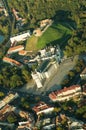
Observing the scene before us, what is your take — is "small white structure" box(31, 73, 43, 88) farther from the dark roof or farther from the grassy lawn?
the grassy lawn

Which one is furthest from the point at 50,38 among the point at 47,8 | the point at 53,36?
the point at 47,8

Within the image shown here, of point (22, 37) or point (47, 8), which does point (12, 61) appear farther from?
point (47, 8)

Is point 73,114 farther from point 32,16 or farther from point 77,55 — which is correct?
point 32,16

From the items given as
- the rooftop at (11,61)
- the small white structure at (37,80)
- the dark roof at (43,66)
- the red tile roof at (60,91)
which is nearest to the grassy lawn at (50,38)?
the rooftop at (11,61)

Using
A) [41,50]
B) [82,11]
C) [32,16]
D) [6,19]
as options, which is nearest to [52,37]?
[41,50]

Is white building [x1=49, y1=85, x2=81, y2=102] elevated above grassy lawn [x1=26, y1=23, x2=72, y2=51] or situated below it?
below

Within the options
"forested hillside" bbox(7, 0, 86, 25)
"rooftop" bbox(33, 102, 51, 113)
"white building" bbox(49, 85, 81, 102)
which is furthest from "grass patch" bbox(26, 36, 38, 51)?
"rooftop" bbox(33, 102, 51, 113)

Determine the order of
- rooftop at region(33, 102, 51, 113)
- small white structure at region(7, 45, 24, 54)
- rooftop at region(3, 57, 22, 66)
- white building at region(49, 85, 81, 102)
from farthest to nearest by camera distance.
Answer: small white structure at region(7, 45, 24, 54), rooftop at region(3, 57, 22, 66), white building at region(49, 85, 81, 102), rooftop at region(33, 102, 51, 113)
